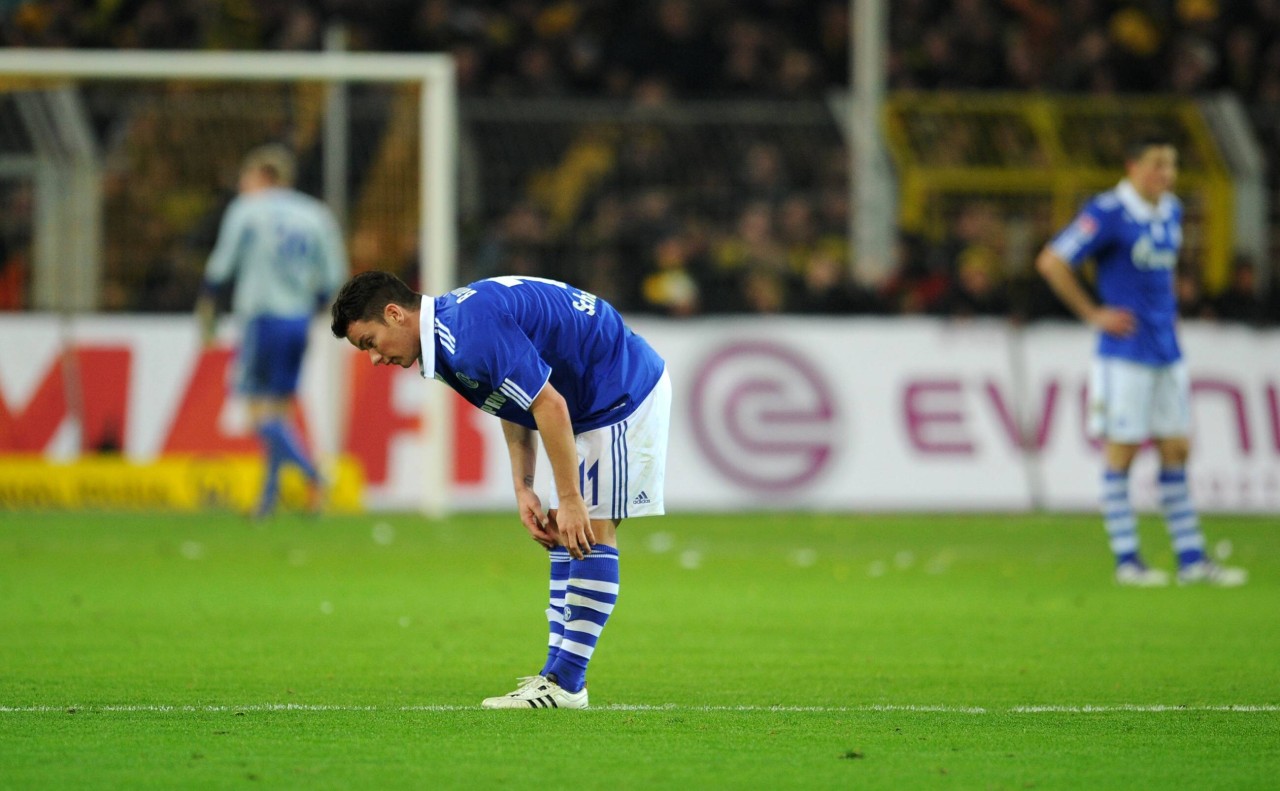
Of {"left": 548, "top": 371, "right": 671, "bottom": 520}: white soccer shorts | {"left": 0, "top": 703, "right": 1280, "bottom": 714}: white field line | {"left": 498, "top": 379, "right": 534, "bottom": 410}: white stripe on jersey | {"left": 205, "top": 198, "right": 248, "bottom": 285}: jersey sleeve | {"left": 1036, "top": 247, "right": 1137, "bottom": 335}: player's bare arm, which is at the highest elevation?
{"left": 205, "top": 198, "right": 248, "bottom": 285}: jersey sleeve

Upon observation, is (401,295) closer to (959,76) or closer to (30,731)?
(30,731)

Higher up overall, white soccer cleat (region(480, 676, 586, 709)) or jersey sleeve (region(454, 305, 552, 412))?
jersey sleeve (region(454, 305, 552, 412))

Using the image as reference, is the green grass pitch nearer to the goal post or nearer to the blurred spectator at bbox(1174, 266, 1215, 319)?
the goal post

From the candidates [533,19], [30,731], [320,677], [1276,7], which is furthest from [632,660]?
[1276,7]

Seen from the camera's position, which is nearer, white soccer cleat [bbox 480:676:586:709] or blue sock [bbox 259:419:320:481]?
white soccer cleat [bbox 480:676:586:709]

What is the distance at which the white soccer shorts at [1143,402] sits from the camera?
10758 millimetres

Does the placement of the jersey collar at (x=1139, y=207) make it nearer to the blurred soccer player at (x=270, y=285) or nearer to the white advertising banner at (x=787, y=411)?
the white advertising banner at (x=787, y=411)

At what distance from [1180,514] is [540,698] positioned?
543 cm

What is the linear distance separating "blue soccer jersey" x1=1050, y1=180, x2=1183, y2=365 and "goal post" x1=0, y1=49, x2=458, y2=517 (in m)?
5.44

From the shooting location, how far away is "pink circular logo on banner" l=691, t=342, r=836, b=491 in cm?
1566

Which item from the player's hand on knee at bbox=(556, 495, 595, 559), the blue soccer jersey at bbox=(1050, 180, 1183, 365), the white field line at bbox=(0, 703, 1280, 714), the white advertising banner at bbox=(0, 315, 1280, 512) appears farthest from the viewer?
the white advertising banner at bbox=(0, 315, 1280, 512)

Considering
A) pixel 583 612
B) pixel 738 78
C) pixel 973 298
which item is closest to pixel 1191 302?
pixel 973 298

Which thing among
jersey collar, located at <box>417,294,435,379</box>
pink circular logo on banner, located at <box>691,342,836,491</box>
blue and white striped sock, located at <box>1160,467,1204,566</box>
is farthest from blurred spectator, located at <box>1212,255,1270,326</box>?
jersey collar, located at <box>417,294,435,379</box>

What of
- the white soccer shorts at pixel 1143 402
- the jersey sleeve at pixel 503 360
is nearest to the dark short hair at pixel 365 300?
the jersey sleeve at pixel 503 360
